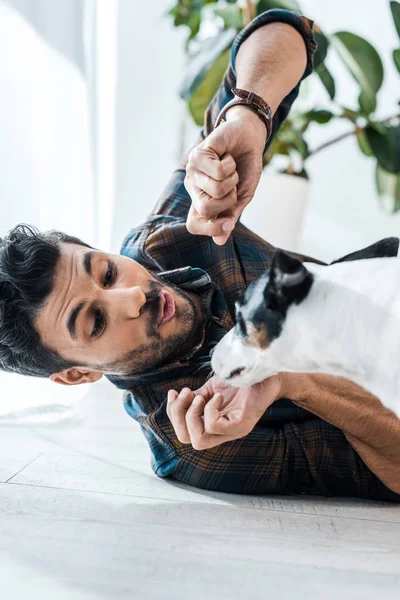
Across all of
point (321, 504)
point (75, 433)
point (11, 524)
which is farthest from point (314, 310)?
point (75, 433)

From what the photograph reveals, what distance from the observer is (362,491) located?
3.71 ft

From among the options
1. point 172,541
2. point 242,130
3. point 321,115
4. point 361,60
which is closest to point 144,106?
point 321,115

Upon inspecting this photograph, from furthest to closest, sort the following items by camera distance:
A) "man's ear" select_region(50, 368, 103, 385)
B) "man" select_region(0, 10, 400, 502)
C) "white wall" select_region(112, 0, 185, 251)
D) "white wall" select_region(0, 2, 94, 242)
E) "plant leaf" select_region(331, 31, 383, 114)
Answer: "white wall" select_region(112, 0, 185, 251) < "plant leaf" select_region(331, 31, 383, 114) < "white wall" select_region(0, 2, 94, 242) < "man's ear" select_region(50, 368, 103, 385) < "man" select_region(0, 10, 400, 502)

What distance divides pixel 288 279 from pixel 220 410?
0.27 meters

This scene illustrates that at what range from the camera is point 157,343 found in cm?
118

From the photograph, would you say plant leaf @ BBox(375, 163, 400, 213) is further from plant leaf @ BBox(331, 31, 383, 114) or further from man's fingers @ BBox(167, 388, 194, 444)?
man's fingers @ BBox(167, 388, 194, 444)

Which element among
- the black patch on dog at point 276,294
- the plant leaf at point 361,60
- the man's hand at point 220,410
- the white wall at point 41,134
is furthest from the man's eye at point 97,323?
the plant leaf at point 361,60

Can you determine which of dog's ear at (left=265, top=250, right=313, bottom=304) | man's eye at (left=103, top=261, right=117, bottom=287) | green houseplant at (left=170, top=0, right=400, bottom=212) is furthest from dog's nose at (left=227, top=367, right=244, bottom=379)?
green houseplant at (left=170, top=0, right=400, bottom=212)

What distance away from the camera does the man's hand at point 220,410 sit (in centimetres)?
91

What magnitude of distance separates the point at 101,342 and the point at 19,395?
56 centimetres

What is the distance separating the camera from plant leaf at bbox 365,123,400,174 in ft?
6.91

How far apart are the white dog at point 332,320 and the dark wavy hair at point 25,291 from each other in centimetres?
44

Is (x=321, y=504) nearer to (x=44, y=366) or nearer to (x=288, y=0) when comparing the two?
(x=44, y=366)

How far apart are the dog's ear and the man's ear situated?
53 cm
